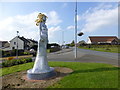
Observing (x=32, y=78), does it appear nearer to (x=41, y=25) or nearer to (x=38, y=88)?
(x=38, y=88)

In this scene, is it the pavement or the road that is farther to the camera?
the road

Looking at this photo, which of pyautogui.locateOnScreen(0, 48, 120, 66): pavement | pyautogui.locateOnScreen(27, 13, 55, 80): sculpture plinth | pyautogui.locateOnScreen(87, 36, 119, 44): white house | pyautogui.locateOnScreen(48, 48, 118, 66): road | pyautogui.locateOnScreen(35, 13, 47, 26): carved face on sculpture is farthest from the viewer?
pyautogui.locateOnScreen(87, 36, 119, 44): white house

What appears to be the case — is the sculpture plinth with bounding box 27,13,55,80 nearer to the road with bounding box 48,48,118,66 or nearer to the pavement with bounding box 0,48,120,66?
the pavement with bounding box 0,48,120,66

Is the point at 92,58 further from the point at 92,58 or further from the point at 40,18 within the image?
the point at 40,18

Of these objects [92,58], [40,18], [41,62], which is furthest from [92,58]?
[40,18]

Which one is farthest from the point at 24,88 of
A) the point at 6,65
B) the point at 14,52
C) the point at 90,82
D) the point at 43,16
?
the point at 14,52

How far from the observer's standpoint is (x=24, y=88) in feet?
16.3

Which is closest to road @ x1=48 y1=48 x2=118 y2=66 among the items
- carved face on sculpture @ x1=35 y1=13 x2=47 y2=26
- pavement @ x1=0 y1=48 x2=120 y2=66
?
pavement @ x1=0 y1=48 x2=120 y2=66

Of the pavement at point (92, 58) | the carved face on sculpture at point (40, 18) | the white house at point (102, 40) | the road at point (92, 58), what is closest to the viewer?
the carved face on sculpture at point (40, 18)

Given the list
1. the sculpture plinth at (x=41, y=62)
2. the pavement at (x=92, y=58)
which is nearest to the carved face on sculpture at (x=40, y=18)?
the sculpture plinth at (x=41, y=62)

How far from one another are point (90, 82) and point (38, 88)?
2.72 metres

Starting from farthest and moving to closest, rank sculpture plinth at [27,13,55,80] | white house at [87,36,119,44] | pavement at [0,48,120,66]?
white house at [87,36,119,44] < pavement at [0,48,120,66] < sculpture plinth at [27,13,55,80]

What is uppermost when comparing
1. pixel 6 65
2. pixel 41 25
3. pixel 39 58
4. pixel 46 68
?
pixel 41 25

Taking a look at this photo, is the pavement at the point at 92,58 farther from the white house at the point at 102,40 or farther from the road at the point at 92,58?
the white house at the point at 102,40
